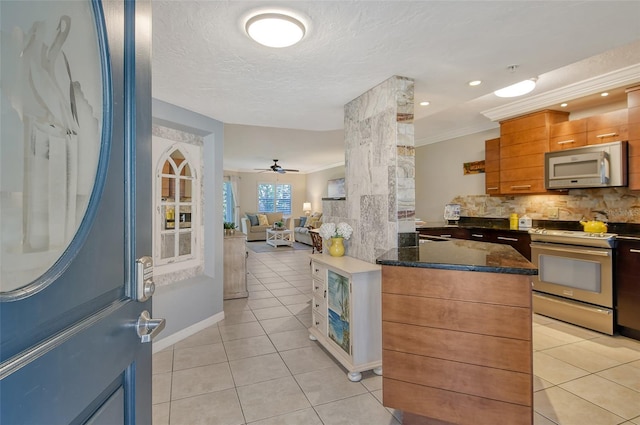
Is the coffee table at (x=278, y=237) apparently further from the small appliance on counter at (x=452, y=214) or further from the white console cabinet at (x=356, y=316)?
the white console cabinet at (x=356, y=316)

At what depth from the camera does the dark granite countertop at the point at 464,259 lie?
1622 millimetres

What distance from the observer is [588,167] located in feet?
11.0

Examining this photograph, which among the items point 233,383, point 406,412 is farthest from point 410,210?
point 233,383

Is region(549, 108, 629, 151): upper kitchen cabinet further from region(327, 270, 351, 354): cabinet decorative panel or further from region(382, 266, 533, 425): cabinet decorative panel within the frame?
region(327, 270, 351, 354): cabinet decorative panel

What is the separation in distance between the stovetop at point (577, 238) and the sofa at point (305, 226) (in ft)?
19.5

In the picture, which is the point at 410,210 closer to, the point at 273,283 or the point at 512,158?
the point at 512,158

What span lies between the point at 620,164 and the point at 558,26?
222 cm

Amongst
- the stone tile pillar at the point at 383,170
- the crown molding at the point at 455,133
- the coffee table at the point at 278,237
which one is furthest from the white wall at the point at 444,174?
→ the coffee table at the point at 278,237

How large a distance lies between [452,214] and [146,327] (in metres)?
5.13

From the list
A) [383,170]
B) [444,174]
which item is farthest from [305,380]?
[444,174]

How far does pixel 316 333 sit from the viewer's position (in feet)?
9.66

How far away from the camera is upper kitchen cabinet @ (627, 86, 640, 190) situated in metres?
3.03

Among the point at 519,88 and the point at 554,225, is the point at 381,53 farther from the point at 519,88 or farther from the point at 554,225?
the point at 554,225

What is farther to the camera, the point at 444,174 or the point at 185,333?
the point at 444,174
